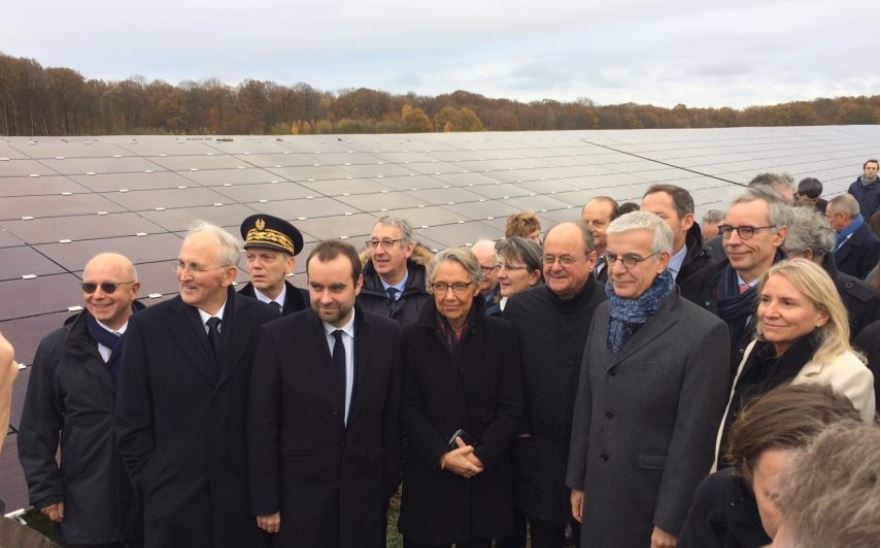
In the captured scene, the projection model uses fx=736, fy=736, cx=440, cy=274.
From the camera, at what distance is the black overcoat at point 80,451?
145 inches

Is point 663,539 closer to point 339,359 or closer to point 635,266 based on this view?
point 635,266

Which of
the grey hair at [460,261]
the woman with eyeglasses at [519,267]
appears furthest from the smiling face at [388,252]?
the grey hair at [460,261]

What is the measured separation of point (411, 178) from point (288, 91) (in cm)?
3537

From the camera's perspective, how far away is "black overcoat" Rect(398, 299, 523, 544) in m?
3.69

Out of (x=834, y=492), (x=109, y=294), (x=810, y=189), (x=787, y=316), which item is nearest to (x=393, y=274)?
(x=109, y=294)

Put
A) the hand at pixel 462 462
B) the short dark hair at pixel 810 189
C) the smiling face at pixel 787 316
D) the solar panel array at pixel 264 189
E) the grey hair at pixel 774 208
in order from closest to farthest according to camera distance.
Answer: the smiling face at pixel 787 316, the hand at pixel 462 462, the grey hair at pixel 774 208, the solar panel array at pixel 264 189, the short dark hair at pixel 810 189

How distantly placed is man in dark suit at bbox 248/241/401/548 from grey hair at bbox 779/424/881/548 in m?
2.34

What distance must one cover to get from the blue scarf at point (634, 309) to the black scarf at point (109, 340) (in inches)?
97.3

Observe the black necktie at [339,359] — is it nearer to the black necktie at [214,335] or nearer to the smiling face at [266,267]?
the black necktie at [214,335]

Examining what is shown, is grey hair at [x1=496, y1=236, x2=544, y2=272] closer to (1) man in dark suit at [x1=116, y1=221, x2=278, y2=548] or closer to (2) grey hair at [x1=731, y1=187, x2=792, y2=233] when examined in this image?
(2) grey hair at [x1=731, y1=187, x2=792, y2=233]

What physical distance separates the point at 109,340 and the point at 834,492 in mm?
3451

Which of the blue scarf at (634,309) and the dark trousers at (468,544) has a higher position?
the blue scarf at (634,309)

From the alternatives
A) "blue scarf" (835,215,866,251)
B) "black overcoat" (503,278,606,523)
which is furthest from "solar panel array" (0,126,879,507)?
"blue scarf" (835,215,866,251)

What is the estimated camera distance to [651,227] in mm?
3305
